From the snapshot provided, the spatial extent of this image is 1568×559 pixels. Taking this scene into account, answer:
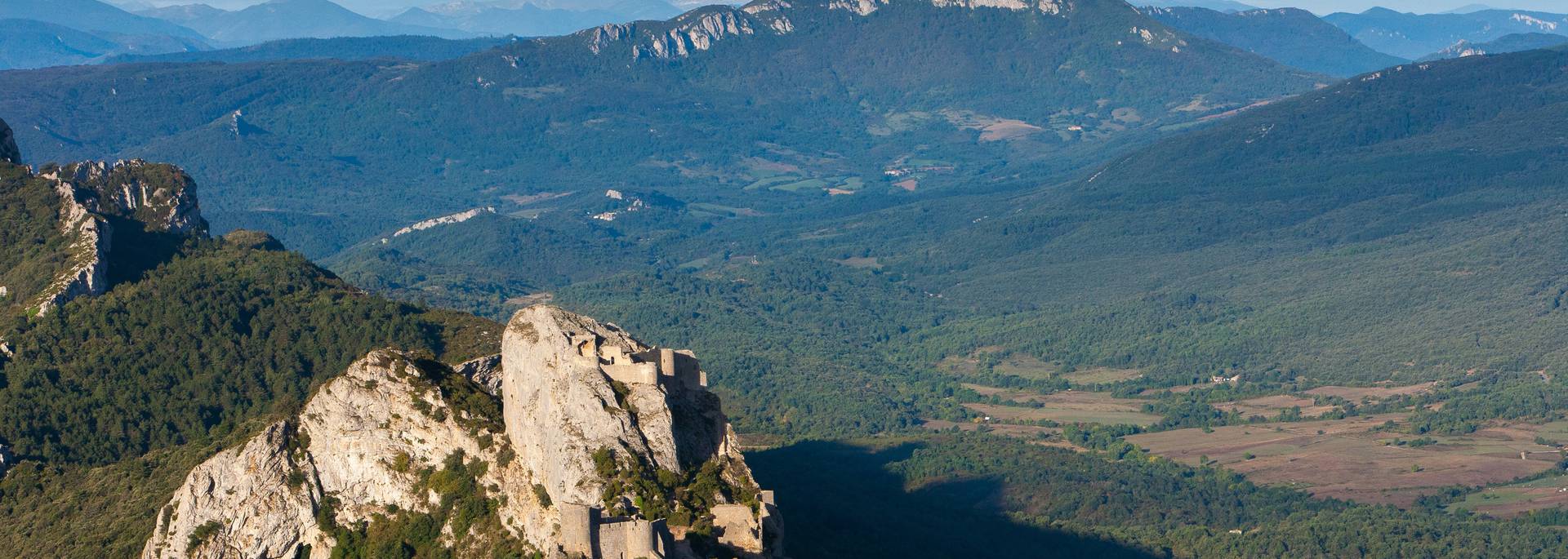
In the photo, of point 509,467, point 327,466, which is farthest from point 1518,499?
point 327,466

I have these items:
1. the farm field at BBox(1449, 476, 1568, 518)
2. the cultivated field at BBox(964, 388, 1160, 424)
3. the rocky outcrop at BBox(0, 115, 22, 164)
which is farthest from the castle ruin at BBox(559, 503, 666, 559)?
the cultivated field at BBox(964, 388, 1160, 424)

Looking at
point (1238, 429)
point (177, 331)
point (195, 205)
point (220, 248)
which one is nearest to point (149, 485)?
point (177, 331)

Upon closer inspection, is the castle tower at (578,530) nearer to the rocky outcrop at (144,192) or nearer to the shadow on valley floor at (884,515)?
the shadow on valley floor at (884,515)

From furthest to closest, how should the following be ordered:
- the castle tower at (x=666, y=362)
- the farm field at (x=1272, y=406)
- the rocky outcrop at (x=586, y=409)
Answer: the farm field at (x=1272, y=406)
the castle tower at (x=666, y=362)
the rocky outcrop at (x=586, y=409)

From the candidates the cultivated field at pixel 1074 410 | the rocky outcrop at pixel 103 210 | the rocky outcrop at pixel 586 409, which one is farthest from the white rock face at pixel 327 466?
the cultivated field at pixel 1074 410

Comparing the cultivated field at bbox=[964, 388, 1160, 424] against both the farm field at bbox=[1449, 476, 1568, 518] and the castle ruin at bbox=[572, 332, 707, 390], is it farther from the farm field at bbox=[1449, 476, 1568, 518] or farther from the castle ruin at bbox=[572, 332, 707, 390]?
the castle ruin at bbox=[572, 332, 707, 390]
